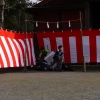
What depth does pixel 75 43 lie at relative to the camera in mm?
19188

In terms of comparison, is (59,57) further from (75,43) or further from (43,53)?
(43,53)

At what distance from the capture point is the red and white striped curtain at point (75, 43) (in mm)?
18906

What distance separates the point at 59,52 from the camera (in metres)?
18.8

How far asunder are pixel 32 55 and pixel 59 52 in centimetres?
→ 176

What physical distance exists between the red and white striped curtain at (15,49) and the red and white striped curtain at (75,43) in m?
0.86

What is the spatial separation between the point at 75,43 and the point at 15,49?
119 inches

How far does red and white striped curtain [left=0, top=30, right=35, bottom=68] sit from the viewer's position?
16828mm
